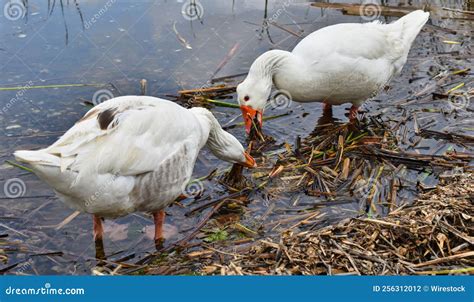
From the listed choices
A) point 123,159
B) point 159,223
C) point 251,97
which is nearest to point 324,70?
point 251,97

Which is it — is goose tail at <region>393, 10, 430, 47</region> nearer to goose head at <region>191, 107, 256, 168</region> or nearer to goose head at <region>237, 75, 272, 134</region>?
goose head at <region>237, 75, 272, 134</region>

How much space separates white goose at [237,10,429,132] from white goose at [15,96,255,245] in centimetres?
205

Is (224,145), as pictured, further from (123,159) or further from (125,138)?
(123,159)

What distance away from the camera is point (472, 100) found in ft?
30.7

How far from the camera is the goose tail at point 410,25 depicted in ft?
30.9

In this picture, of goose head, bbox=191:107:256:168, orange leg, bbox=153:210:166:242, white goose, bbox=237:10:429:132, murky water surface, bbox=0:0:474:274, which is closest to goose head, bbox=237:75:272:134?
white goose, bbox=237:10:429:132

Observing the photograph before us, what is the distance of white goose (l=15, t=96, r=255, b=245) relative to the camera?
554cm

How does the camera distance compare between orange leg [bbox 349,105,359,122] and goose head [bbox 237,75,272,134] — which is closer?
goose head [bbox 237,75,272,134]

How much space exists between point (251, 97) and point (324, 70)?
103cm

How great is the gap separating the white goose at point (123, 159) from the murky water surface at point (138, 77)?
2.10 ft

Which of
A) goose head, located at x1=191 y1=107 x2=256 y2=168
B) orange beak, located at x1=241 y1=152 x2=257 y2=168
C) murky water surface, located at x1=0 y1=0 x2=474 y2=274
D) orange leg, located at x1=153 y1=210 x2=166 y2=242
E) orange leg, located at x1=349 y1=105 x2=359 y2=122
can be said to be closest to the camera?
orange leg, located at x1=153 y1=210 x2=166 y2=242

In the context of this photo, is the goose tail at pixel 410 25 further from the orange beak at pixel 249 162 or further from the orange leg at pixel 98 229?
the orange leg at pixel 98 229

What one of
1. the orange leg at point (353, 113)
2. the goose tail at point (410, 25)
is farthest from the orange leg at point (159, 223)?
the goose tail at point (410, 25)

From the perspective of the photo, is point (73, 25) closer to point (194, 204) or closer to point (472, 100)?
point (194, 204)
